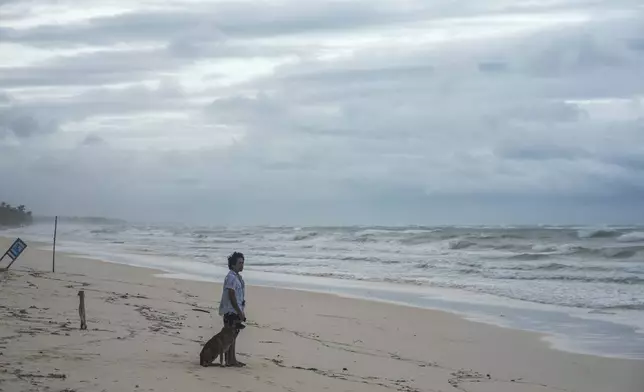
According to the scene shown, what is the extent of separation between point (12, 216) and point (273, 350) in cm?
A: 8770

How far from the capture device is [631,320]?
1479 centimetres

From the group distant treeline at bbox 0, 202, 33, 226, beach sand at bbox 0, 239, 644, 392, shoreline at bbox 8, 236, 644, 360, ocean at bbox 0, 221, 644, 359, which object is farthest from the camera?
distant treeline at bbox 0, 202, 33, 226

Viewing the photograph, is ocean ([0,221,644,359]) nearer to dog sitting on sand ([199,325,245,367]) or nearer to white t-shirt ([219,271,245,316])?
white t-shirt ([219,271,245,316])

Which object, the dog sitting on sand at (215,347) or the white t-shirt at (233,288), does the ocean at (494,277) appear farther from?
the dog sitting on sand at (215,347)

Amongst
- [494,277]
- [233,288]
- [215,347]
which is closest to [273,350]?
[215,347]

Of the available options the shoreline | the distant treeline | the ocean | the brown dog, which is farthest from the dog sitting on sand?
the distant treeline

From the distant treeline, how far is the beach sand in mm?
76021

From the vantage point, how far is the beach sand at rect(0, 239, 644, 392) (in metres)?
7.60

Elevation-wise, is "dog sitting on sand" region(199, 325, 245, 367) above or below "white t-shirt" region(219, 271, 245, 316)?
below

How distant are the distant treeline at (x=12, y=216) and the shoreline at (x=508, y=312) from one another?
68.7 m

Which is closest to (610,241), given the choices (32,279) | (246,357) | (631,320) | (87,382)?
(631,320)

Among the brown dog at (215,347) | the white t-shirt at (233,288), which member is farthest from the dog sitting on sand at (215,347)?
the white t-shirt at (233,288)

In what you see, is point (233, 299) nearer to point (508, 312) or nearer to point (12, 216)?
point (508, 312)

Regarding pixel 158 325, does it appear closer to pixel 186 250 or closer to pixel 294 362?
pixel 294 362
